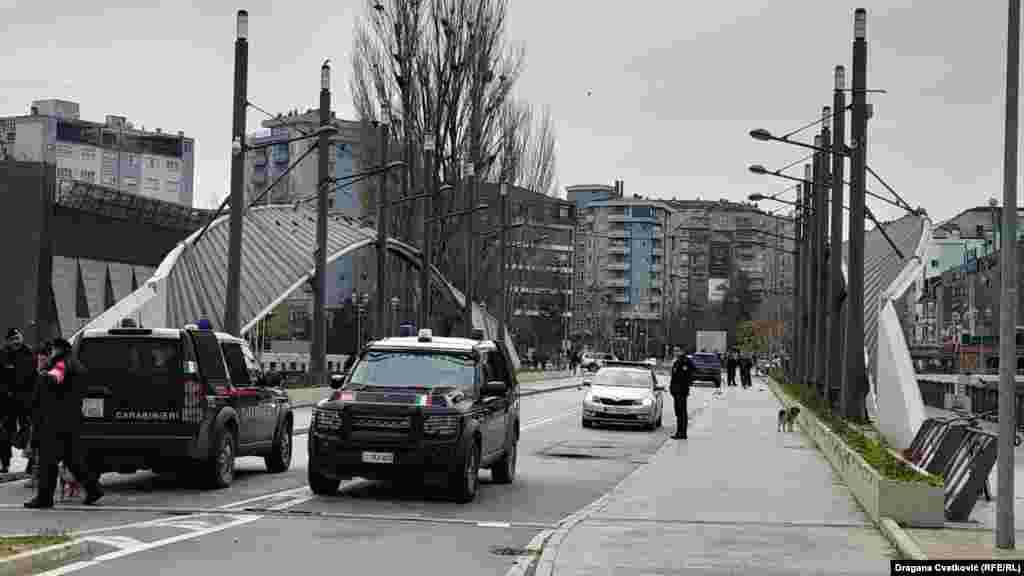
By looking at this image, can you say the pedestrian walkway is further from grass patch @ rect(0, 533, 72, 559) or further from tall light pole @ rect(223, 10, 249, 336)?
tall light pole @ rect(223, 10, 249, 336)

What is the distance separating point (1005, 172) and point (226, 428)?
9.34 m

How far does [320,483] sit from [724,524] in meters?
4.75

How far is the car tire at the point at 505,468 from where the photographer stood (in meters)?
19.3

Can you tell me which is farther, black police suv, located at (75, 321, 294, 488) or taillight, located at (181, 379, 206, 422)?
taillight, located at (181, 379, 206, 422)

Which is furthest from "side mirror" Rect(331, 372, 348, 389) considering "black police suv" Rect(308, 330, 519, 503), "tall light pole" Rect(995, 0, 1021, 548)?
"tall light pole" Rect(995, 0, 1021, 548)

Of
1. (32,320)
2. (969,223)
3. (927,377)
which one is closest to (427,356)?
(927,377)

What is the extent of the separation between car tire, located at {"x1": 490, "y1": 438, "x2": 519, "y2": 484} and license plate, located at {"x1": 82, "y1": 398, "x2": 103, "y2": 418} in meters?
5.13

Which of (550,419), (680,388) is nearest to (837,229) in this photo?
(680,388)

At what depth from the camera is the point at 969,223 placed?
153000 millimetres

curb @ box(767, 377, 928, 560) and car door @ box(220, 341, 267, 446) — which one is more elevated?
car door @ box(220, 341, 267, 446)

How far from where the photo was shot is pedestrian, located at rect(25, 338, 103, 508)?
14.6 metres

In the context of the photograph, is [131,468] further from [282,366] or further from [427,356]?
[282,366]

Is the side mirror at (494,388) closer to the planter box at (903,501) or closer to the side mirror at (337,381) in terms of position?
the side mirror at (337,381)

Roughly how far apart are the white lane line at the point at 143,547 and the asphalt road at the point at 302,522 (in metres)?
0.01
